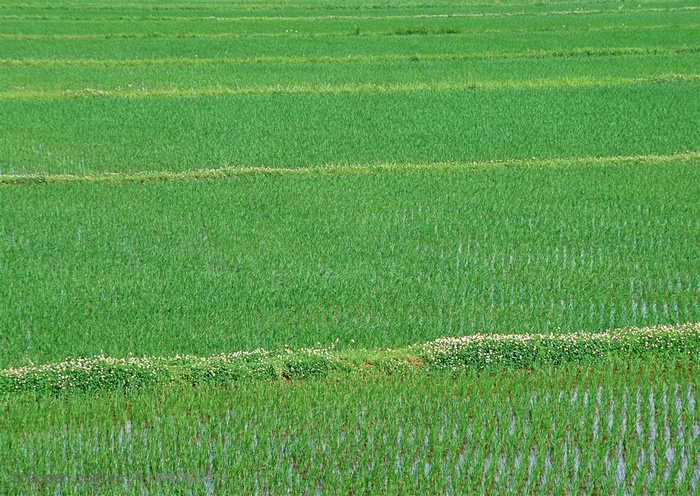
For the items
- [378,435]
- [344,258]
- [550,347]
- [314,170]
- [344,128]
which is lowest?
[378,435]

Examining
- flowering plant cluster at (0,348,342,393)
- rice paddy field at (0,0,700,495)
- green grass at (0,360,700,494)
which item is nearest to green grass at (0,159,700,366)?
rice paddy field at (0,0,700,495)

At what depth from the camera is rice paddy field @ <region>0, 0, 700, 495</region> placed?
226 inches

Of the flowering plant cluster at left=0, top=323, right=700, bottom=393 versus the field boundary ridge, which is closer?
the flowering plant cluster at left=0, top=323, right=700, bottom=393

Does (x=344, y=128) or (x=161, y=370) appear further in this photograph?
(x=344, y=128)

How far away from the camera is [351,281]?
8156 millimetres

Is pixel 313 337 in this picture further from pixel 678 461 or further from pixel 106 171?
pixel 106 171

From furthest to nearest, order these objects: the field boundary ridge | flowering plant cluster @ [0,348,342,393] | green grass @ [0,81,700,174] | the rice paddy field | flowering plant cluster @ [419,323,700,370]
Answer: green grass @ [0,81,700,174] < the field boundary ridge < flowering plant cluster @ [419,323,700,370] < flowering plant cluster @ [0,348,342,393] < the rice paddy field

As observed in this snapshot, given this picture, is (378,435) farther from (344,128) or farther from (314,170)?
(344,128)

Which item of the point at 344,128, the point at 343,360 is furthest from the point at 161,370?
the point at 344,128

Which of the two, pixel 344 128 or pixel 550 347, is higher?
pixel 344 128

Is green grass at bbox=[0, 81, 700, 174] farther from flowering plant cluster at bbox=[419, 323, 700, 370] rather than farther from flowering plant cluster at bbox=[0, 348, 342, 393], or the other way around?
flowering plant cluster at bbox=[0, 348, 342, 393]

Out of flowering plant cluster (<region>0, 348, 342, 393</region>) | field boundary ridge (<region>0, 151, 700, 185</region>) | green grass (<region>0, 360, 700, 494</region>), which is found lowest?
green grass (<region>0, 360, 700, 494</region>)

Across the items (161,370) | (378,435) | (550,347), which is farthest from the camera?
(550,347)

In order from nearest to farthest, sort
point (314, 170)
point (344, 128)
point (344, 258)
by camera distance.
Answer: point (344, 258), point (314, 170), point (344, 128)
